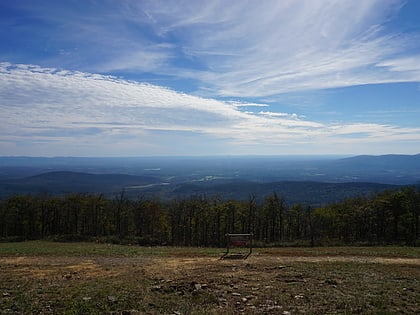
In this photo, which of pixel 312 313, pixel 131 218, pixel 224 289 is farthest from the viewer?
pixel 131 218

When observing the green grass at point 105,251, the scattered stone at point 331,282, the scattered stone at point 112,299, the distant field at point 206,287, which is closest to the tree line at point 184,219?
the green grass at point 105,251

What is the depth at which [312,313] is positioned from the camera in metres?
9.66

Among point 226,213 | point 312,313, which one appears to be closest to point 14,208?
point 226,213

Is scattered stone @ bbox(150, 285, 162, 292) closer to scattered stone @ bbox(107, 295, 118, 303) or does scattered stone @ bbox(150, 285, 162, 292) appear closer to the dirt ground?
the dirt ground

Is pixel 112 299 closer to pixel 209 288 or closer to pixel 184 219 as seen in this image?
pixel 209 288

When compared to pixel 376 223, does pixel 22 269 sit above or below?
above

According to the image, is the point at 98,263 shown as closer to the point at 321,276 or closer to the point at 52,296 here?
the point at 52,296

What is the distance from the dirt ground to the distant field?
1.2 inches

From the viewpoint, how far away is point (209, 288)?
12148mm

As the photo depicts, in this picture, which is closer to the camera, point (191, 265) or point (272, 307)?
point (272, 307)

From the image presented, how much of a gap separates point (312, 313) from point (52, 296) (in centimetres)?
848

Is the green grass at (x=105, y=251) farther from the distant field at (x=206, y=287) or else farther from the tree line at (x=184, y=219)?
the tree line at (x=184, y=219)

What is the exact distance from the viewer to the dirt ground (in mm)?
10164

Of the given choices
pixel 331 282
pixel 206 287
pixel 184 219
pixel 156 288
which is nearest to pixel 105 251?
pixel 156 288
